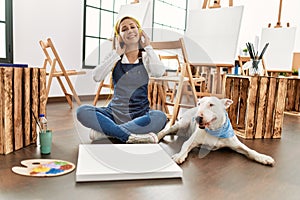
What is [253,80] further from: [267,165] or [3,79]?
[3,79]

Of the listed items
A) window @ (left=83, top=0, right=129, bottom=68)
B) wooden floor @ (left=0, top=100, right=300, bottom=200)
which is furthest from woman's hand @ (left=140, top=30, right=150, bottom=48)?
window @ (left=83, top=0, right=129, bottom=68)

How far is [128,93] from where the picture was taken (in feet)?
5.36

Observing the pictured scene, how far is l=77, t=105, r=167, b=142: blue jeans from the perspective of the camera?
1487 mm

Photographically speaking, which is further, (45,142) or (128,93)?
(128,93)

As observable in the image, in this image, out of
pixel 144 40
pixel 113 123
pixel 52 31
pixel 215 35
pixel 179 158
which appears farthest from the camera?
pixel 52 31

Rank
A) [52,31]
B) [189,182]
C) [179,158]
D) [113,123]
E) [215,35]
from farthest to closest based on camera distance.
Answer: [52,31], [215,35], [113,123], [179,158], [189,182]

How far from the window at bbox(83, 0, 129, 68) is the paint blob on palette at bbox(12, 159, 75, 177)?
235 centimetres

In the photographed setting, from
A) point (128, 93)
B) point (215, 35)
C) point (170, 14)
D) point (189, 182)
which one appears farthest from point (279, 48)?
point (189, 182)

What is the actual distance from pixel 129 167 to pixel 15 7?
7.55ft

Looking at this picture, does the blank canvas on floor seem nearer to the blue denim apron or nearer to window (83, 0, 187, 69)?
the blue denim apron

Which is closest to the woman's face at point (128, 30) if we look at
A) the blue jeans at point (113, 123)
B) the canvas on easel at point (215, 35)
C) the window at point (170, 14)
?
the blue jeans at point (113, 123)

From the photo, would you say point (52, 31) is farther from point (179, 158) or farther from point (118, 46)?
point (179, 158)

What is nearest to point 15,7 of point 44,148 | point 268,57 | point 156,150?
point 44,148

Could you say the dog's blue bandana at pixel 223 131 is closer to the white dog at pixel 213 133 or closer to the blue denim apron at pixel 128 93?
the white dog at pixel 213 133
